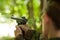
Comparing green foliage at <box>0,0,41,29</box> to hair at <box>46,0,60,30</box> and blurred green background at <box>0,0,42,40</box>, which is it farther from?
hair at <box>46,0,60,30</box>

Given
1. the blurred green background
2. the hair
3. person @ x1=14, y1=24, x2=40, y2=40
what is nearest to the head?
the hair

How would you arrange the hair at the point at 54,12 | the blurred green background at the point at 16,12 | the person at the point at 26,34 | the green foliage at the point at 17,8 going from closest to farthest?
the hair at the point at 54,12
the person at the point at 26,34
the blurred green background at the point at 16,12
the green foliage at the point at 17,8

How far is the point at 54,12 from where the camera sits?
500mm

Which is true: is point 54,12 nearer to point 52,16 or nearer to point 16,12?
point 52,16

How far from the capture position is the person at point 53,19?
492mm

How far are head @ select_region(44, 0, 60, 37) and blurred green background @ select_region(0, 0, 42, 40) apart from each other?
1367 millimetres

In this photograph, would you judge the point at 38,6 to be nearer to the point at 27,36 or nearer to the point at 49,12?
the point at 27,36

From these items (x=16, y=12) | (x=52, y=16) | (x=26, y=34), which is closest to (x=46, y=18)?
(x=52, y=16)

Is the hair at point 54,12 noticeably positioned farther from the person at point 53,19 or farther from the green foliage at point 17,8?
the green foliage at point 17,8

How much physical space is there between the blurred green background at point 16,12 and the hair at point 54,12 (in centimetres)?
138

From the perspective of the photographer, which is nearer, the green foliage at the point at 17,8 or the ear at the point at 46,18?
the ear at the point at 46,18

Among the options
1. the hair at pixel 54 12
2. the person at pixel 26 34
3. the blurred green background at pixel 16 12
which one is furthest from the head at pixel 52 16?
the blurred green background at pixel 16 12

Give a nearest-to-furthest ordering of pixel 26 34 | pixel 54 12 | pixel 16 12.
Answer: pixel 54 12, pixel 26 34, pixel 16 12

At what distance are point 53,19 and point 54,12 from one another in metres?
0.02
